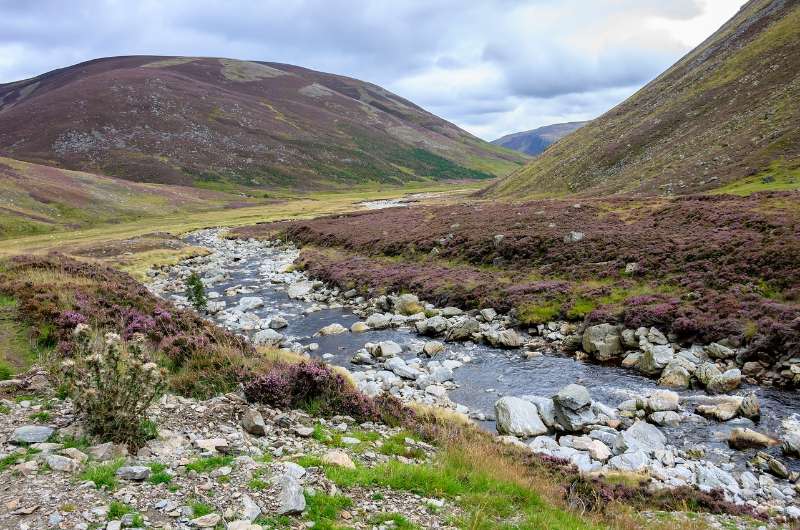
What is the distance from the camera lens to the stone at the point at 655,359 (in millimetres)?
19328

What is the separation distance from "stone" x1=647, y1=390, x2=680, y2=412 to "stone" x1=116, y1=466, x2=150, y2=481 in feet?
50.0

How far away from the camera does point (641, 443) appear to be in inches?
542

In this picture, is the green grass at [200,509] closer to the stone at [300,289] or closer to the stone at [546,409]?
the stone at [546,409]

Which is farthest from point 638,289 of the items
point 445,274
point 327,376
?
point 327,376

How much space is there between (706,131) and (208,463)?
82685 mm

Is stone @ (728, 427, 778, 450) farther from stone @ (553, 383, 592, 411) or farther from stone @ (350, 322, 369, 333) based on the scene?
stone @ (350, 322, 369, 333)

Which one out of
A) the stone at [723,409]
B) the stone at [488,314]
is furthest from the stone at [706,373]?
the stone at [488,314]

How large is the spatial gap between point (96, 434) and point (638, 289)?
25561mm

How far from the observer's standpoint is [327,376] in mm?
12805

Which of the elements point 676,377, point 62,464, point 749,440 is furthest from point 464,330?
point 62,464

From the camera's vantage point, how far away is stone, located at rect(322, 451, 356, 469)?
29.9 ft

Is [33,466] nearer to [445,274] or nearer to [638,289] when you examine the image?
[638,289]

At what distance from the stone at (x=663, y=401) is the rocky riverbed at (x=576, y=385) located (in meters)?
0.04

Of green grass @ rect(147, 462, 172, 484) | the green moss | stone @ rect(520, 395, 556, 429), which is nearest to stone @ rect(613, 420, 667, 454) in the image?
stone @ rect(520, 395, 556, 429)
